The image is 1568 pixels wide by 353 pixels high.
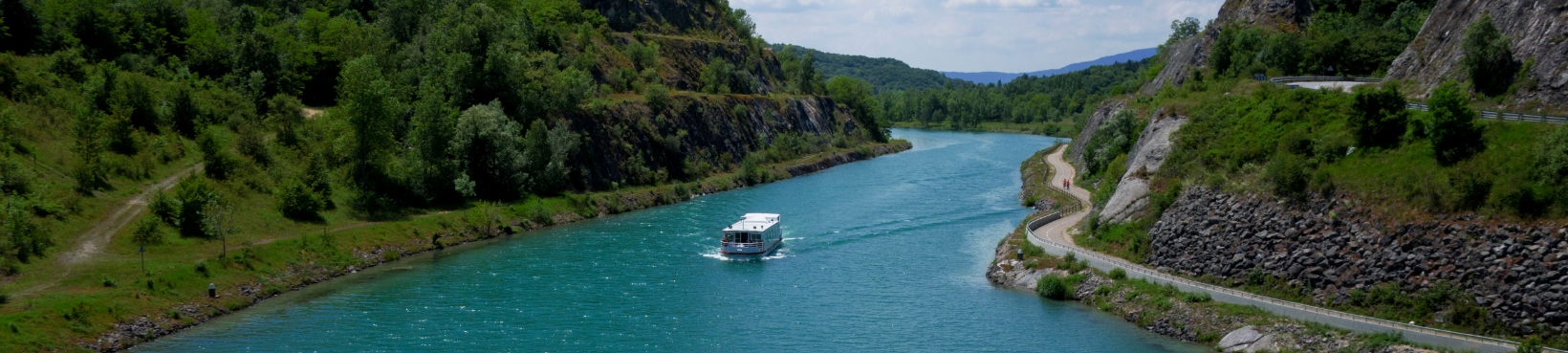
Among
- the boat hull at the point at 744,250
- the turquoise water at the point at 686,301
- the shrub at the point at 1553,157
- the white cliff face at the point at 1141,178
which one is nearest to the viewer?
the shrub at the point at 1553,157

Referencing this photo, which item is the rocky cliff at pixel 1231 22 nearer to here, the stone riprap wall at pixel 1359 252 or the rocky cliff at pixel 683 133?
the stone riprap wall at pixel 1359 252

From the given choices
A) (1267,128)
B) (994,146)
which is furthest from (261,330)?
(994,146)

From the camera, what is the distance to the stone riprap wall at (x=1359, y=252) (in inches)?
1432

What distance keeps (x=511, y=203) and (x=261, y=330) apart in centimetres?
3491

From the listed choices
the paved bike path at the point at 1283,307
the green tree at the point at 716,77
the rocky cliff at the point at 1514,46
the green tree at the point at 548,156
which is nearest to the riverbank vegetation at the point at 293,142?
the green tree at the point at 548,156

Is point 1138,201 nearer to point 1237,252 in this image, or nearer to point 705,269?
point 1237,252

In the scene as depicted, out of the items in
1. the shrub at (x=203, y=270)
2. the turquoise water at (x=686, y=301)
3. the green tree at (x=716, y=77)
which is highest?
the green tree at (x=716, y=77)

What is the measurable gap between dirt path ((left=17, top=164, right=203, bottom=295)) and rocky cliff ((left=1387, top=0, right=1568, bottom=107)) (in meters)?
69.4

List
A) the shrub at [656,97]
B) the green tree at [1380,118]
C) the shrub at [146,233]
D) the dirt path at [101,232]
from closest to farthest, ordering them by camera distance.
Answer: the green tree at [1380,118] → the dirt path at [101,232] → the shrub at [146,233] → the shrub at [656,97]

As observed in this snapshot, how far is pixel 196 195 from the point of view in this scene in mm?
56250

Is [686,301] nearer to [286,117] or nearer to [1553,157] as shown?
[1553,157]

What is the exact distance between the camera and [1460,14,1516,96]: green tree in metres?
50.7

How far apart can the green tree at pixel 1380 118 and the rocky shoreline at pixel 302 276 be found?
53929 millimetres

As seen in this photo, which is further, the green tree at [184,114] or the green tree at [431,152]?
the green tree at [431,152]
